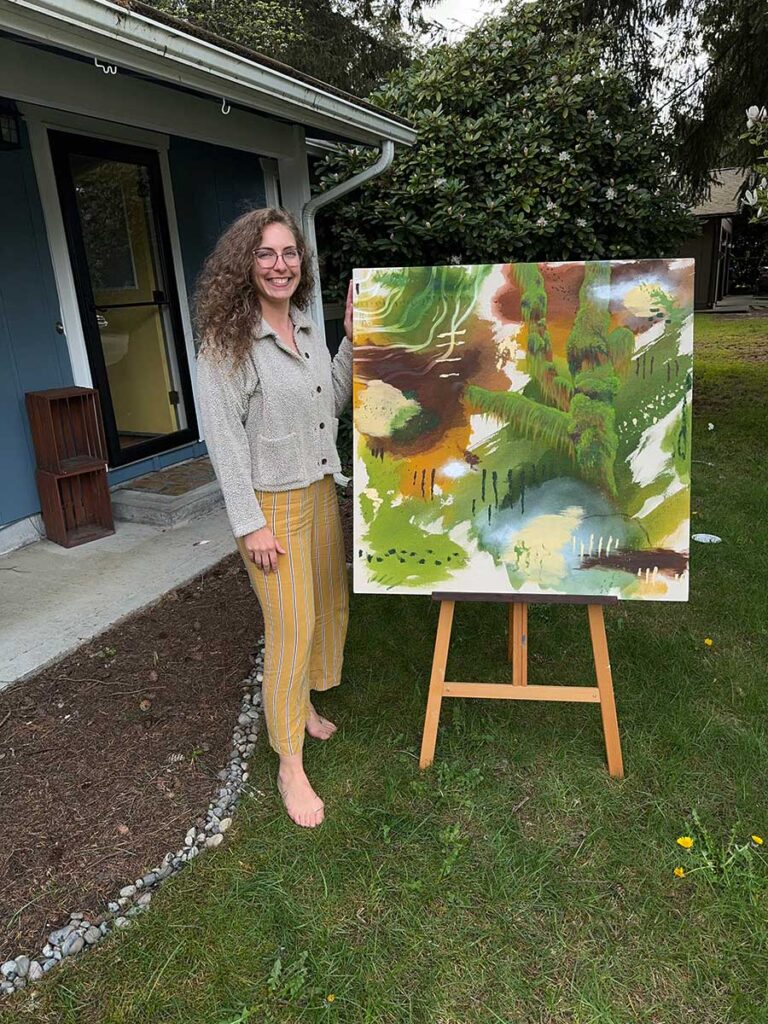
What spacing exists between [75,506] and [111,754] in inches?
85.6

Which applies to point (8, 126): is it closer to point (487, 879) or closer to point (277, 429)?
point (277, 429)

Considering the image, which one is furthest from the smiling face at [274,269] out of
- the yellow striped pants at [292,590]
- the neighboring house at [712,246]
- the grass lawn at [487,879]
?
the neighboring house at [712,246]

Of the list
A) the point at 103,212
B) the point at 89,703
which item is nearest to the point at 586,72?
the point at 103,212

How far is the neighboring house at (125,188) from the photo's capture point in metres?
2.86

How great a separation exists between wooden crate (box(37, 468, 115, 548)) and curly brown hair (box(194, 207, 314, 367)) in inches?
98.5

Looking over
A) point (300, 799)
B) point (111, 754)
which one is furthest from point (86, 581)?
point (300, 799)

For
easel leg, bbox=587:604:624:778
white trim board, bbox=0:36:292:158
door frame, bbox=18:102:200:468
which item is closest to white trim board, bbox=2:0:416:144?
white trim board, bbox=0:36:292:158

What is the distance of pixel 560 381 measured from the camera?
1.93 meters

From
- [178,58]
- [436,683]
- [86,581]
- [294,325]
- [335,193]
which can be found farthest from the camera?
[335,193]

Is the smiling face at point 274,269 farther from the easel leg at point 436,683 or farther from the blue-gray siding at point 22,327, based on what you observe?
the blue-gray siding at point 22,327

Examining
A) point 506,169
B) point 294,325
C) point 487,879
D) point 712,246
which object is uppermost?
point 712,246

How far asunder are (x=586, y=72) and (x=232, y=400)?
5319 millimetres

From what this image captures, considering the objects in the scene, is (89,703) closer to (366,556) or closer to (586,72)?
(366,556)

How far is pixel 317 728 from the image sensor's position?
241 centimetres
